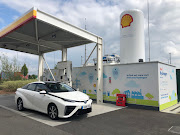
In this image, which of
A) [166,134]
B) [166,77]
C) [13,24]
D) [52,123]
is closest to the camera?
[166,134]

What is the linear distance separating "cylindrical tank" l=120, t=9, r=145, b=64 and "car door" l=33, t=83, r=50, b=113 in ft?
31.2

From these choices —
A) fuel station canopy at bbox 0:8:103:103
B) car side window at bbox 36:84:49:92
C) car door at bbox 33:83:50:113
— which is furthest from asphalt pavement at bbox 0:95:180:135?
fuel station canopy at bbox 0:8:103:103

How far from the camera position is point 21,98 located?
7180 millimetres

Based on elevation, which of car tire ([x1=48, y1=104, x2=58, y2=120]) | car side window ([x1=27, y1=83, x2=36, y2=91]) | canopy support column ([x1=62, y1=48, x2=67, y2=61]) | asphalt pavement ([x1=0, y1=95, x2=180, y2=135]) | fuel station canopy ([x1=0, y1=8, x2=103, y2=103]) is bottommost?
asphalt pavement ([x1=0, y1=95, x2=180, y2=135])

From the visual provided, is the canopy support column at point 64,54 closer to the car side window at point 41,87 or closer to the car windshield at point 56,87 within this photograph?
the car windshield at point 56,87

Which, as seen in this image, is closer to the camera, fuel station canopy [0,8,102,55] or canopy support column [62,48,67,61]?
fuel station canopy [0,8,102,55]

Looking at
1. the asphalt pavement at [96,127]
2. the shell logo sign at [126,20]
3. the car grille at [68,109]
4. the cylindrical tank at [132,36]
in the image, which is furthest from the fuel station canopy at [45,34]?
the shell logo sign at [126,20]

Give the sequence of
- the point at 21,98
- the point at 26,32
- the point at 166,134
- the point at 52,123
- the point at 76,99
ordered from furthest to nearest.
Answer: the point at 26,32
the point at 21,98
the point at 76,99
the point at 52,123
the point at 166,134

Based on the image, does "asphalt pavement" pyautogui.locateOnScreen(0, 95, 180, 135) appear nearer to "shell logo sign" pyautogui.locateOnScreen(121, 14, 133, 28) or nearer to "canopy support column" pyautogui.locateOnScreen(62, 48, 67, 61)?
"canopy support column" pyautogui.locateOnScreen(62, 48, 67, 61)

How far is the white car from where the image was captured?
5.43 m

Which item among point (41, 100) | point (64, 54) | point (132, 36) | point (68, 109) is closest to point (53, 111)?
point (68, 109)

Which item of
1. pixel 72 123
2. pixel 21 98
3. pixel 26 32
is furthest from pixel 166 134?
pixel 26 32

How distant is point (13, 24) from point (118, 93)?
290 inches

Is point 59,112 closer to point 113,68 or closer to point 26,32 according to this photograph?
point 113,68
